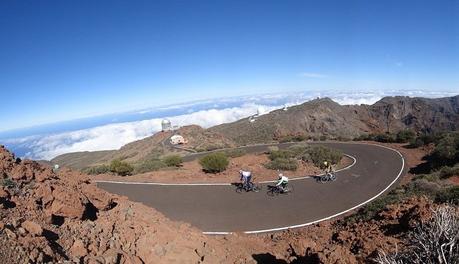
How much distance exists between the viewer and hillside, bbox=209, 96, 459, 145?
6062 cm

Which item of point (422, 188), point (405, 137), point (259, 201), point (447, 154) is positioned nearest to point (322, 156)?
point (447, 154)

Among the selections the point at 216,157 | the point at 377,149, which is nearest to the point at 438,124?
the point at 377,149

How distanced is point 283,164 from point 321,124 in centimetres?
4263

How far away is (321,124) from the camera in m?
63.2

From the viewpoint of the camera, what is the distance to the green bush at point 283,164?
2267cm

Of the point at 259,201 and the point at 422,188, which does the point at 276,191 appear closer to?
the point at 259,201

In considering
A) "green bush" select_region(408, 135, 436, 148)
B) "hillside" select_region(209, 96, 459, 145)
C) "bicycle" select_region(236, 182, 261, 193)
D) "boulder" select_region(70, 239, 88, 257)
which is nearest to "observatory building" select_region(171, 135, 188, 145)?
"hillside" select_region(209, 96, 459, 145)

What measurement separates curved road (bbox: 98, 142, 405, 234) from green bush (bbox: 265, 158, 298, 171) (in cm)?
243

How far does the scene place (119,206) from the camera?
36.0 feet

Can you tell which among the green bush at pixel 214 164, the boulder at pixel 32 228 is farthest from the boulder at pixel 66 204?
the green bush at pixel 214 164

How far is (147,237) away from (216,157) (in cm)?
1433

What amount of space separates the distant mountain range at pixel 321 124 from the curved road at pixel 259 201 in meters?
29.3

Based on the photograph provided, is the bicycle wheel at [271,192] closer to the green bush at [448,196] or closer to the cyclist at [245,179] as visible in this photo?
the cyclist at [245,179]

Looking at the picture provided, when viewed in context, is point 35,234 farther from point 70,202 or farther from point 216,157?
point 216,157
